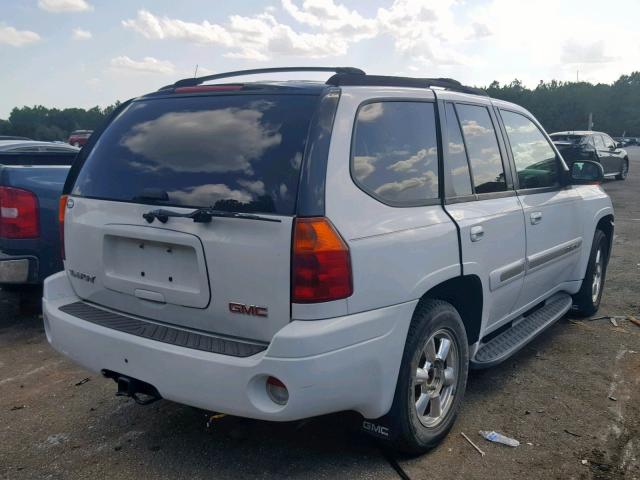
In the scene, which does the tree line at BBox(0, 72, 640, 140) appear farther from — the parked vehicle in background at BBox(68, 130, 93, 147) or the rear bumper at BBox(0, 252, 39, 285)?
the rear bumper at BBox(0, 252, 39, 285)

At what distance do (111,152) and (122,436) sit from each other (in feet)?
5.08

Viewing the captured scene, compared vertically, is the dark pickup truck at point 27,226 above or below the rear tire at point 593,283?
above

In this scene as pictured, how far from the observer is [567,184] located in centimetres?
484

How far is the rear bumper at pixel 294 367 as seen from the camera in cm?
244

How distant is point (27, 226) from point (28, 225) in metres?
0.01

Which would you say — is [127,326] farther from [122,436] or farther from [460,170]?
[460,170]

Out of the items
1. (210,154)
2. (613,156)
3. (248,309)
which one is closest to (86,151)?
(210,154)

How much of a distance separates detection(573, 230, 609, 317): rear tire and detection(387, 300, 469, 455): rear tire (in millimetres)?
2476

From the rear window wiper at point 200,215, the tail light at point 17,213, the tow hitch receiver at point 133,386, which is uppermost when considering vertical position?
the rear window wiper at point 200,215

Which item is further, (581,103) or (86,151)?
(581,103)

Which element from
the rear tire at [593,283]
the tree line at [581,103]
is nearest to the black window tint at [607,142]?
the rear tire at [593,283]

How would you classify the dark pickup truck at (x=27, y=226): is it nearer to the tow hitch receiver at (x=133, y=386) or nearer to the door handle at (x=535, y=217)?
the tow hitch receiver at (x=133, y=386)

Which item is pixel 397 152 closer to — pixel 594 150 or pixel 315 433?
pixel 315 433

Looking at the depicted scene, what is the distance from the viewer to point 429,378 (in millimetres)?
3188
